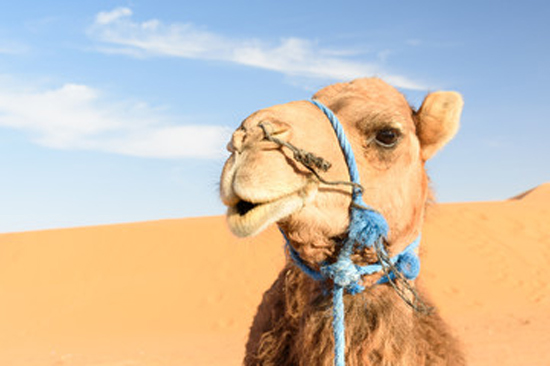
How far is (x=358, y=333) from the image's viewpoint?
2408 millimetres

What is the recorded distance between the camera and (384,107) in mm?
2537

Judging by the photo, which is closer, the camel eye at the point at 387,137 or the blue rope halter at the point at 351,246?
the blue rope halter at the point at 351,246

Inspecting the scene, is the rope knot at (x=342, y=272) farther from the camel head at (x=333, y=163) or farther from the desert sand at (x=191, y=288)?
the desert sand at (x=191, y=288)

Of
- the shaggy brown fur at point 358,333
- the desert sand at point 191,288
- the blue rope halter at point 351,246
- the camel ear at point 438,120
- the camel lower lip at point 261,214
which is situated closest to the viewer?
the camel lower lip at point 261,214

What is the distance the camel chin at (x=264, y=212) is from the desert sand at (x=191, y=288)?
8428 mm

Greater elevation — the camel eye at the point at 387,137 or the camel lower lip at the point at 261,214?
the camel eye at the point at 387,137

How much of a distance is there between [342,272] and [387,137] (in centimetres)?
61

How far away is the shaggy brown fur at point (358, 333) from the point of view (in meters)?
2.39

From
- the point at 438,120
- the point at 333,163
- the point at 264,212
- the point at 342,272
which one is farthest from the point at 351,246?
the point at 438,120

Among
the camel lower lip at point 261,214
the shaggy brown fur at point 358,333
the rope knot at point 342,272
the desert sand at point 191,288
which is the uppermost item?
the camel lower lip at point 261,214

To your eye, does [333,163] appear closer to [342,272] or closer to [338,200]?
[338,200]

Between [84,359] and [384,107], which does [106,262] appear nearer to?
[84,359]

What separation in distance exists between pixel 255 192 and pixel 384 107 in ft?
2.76

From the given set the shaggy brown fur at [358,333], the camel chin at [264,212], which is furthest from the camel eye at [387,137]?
the shaggy brown fur at [358,333]
